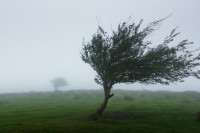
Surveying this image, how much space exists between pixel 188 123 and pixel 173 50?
11860 millimetres

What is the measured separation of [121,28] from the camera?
3603cm

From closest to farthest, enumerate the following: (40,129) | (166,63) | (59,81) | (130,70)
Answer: (40,129) → (166,63) → (130,70) → (59,81)

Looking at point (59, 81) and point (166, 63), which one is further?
point (59, 81)

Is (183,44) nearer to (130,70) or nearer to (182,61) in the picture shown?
(182,61)

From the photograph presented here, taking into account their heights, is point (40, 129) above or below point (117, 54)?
below

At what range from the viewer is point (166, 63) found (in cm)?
3347

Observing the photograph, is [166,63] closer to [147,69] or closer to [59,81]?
[147,69]

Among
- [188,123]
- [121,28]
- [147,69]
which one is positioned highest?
[121,28]

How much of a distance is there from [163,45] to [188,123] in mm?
13550

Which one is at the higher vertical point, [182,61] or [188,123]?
[182,61]

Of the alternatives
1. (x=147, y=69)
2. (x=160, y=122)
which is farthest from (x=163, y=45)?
(x=160, y=122)

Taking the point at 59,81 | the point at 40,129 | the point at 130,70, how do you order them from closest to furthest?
the point at 40,129 → the point at 130,70 → the point at 59,81

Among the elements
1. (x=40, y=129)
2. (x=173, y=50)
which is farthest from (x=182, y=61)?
(x=40, y=129)

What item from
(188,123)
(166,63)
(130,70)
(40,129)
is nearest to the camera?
(40,129)
